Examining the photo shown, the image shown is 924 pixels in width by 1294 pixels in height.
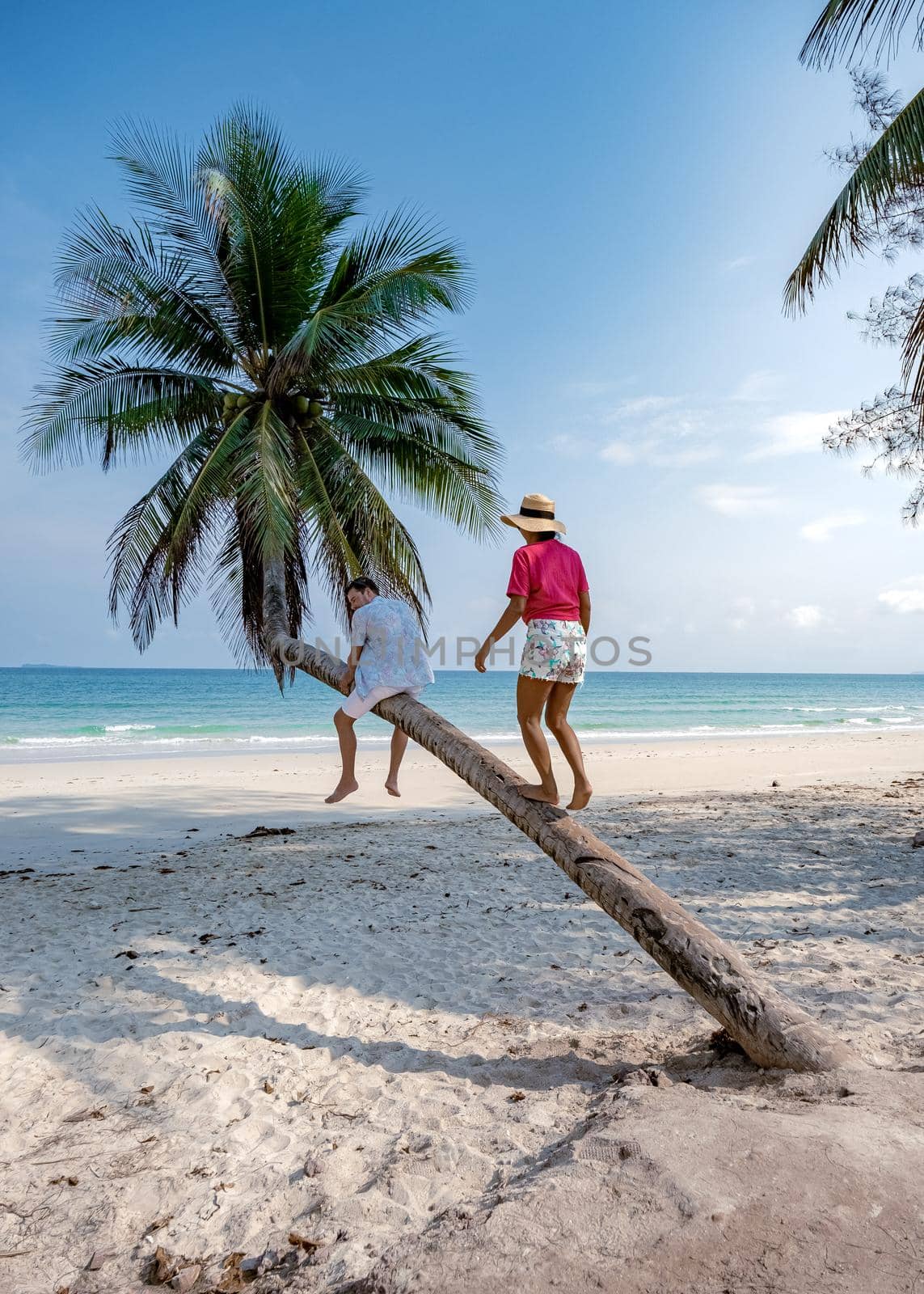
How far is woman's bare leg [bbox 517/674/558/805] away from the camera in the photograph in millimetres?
3783

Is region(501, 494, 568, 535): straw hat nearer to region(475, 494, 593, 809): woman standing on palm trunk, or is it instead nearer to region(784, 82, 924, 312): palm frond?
region(475, 494, 593, 809): woman standing on palm trunk

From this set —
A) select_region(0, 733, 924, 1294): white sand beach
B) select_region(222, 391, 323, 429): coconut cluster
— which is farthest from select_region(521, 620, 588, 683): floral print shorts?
select_region(222, 391, 323, 429): coconut cluster

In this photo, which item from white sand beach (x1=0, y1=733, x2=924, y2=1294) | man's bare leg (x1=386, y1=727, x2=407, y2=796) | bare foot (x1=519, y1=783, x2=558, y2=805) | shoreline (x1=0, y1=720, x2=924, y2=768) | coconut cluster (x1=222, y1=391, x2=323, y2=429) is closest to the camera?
white sand beach (x1=0, y1=733, x2=924, y2=1294)

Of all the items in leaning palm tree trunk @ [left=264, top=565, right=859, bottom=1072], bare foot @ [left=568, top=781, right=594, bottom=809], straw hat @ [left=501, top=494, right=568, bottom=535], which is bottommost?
leaning palm tree trunk @ [left=264, top=565, right=859, bottom=1072]

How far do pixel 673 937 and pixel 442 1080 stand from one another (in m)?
1.28

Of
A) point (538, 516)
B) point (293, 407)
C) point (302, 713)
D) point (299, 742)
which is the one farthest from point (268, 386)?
point (302, 713)

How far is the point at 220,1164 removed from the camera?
2.99 metres

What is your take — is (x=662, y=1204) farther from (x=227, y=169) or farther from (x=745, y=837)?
(x=227, y=169)

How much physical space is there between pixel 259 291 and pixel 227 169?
1.55 metres

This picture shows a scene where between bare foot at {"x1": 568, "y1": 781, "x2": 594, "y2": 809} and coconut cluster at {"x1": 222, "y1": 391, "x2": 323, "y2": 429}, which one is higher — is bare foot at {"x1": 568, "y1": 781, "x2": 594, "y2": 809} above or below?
below

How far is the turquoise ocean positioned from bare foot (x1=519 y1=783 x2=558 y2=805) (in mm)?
17293

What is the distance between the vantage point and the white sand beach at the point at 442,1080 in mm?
2150

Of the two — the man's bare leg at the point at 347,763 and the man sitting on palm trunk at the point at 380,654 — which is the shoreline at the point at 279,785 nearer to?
the man's bare leg at the point at 347,763

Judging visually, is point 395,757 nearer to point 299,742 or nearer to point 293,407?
point 293,407
